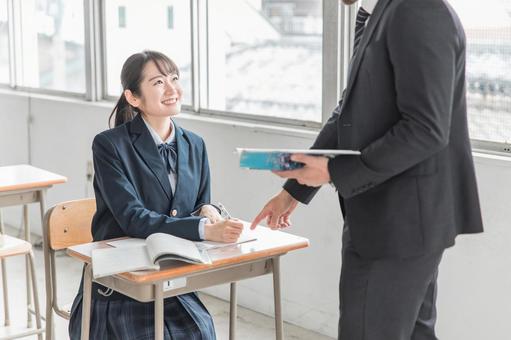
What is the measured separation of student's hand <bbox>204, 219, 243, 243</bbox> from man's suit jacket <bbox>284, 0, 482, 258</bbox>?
0.51 meters

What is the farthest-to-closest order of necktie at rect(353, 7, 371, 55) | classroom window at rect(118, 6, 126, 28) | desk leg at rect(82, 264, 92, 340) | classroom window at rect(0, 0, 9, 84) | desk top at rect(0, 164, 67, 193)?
classroom window at rect(0, 0, 9, 84) → classroom window at rect(118, 6, 126, 28) → desk top at rect(0, 164, 67, 193) → desk leg at rect(82, 264, 92, 340) → necktie at rect(353, 7, 371, 55)

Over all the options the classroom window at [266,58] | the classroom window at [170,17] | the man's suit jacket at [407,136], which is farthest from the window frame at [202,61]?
the man's suit jacket at [407,136]

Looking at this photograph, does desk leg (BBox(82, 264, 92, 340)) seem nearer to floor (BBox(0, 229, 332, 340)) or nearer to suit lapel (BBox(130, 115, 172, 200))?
suit lapel (BBox(130, 115, 172, 200))

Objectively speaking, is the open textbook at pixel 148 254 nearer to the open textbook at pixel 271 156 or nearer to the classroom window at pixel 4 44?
the open textbook at pixel 271 156

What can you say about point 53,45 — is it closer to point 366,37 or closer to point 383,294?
point 366,37

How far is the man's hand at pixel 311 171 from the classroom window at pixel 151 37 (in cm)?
251

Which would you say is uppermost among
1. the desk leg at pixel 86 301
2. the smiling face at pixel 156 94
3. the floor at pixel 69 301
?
the smiling face at pixel 156 94

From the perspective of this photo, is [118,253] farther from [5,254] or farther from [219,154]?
[219,154]

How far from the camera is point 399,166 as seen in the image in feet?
5.90

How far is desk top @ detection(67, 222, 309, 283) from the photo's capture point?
2117 millimetres

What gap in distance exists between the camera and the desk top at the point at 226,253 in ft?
6.95

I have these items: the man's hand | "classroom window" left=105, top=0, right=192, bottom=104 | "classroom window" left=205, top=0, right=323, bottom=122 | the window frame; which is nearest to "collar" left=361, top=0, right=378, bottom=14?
the man's hand

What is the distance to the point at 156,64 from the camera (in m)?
2.68

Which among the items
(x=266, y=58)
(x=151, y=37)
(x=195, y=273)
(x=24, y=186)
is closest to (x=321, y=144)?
(x=195, y=273)
